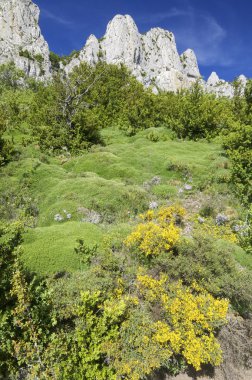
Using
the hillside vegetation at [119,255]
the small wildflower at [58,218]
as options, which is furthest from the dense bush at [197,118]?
the small wildflower at [58,218]

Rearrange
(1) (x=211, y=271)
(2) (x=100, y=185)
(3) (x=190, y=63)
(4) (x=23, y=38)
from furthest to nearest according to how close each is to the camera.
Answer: (3) (x=190, y=63), (4) (x=23, y=38), (2) (x=100, y=185), (1) (x=211, y=271)

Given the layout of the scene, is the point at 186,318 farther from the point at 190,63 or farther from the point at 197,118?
the point at 190,63

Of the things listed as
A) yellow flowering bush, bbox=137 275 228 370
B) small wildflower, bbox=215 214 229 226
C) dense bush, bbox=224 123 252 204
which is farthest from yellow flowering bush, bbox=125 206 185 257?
dense bush, bbox=224 123 252 204

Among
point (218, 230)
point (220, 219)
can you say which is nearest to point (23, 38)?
point (220, 219)

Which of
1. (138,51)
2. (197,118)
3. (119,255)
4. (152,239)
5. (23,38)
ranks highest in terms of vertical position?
(138,51)

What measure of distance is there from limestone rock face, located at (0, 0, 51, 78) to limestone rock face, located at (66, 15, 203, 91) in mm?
15177

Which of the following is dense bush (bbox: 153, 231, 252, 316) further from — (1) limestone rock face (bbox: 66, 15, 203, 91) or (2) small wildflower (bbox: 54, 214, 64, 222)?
(1) limestone rock face (bbox: 66, 15, 203, 91)

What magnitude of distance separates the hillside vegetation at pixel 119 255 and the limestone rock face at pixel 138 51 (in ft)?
370

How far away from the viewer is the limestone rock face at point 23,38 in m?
114

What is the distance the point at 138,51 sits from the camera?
145 metres

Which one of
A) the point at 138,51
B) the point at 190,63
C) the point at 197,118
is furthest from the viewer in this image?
the point at 190,63

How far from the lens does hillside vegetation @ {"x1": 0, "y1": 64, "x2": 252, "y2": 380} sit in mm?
6902

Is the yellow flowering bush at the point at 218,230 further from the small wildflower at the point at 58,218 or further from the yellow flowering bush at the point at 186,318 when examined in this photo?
the small wildflower at the point at 58,218

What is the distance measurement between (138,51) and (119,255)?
155 m
